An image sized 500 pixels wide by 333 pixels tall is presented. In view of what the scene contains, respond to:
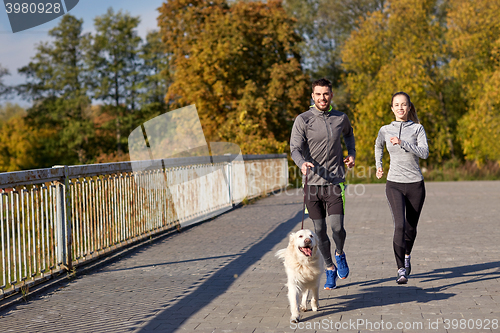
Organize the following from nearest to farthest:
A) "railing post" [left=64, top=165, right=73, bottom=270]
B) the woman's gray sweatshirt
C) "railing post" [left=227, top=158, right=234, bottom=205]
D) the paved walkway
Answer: the paved walkway, the woman's gray sweatshirt, "railing post" [left=64, top=165, right=73, bottom=270], "railing post" [left=227, top=158, right=234, bottom=205]

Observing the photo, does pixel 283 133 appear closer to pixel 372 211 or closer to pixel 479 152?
pixel 479 152

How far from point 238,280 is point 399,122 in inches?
99.1

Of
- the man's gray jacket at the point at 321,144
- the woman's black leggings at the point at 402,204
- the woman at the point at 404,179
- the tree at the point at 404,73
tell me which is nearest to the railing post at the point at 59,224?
the man's gray jacket at the point at 321,144

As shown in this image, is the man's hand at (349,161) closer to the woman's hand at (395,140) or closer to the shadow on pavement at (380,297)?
the woman's hand at (395,140)

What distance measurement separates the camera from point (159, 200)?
1036 centimetres

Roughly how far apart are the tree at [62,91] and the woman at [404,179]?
155ft

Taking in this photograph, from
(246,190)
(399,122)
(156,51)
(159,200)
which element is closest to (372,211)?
(246,190)

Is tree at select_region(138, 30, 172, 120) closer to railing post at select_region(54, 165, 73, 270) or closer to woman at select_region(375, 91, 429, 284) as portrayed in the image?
railing post at select_region(54, 165, 73, 270)

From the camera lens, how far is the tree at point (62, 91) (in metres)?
51.3

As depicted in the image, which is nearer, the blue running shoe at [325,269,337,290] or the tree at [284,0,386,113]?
the blue running shoe at [325,269,337,290]

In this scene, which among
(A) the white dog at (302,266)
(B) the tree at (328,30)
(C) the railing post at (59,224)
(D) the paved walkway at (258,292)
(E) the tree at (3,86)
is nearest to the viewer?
(D) the paved walkway at (258,292)

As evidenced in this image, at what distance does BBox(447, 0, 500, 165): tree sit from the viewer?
32531 millimetres

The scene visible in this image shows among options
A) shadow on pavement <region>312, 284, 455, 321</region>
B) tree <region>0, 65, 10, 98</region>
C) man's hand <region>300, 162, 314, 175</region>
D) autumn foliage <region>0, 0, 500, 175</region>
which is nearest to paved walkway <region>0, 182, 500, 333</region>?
shadow on pavement <region>312, 284, 455, 321</region>

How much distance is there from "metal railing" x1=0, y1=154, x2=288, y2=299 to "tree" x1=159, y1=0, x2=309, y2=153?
2023 cm
